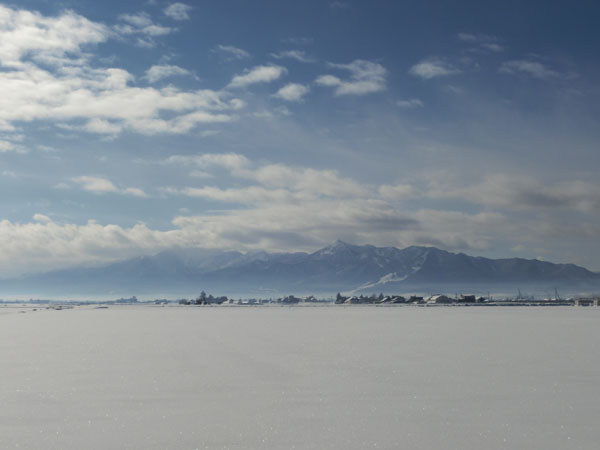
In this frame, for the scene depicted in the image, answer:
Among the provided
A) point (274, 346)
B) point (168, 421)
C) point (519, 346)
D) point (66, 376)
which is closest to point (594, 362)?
point (519, 346)

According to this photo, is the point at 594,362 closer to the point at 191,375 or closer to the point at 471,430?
the point at 471,430

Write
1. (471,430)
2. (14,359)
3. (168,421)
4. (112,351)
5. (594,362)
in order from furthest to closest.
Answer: (112,351) → (14,359) → (594,362) → (168,421) → (471,430)

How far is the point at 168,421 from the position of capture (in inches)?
620

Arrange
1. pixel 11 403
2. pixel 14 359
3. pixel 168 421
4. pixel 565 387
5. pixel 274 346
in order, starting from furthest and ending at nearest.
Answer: pixel 274 346 → pixel 14 359 → pixel 565 387 → pixel 11 403 → pixel 168 421

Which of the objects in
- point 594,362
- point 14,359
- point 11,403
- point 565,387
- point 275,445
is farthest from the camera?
point 14,359

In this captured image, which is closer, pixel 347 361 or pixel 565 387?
pixel 565 387

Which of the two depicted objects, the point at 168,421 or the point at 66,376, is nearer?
the point at 168,421

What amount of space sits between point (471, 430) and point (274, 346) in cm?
2218

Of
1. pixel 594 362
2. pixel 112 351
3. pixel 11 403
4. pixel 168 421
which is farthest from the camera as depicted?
pixel 112 351

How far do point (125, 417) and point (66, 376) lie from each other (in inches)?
338

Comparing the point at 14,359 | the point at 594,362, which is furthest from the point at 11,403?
the point at 594,362

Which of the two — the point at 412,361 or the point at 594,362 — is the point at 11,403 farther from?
the point at 594,362

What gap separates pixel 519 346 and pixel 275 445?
25.7 metres

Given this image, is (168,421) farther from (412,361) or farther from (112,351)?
(112,351)
